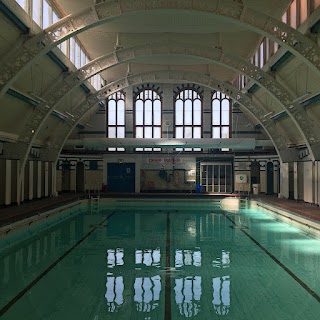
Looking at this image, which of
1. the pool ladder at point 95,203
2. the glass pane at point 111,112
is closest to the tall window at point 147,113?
the glass pane at point 111,112

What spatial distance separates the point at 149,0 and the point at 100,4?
1553mm

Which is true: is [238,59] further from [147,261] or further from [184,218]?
[147,261]

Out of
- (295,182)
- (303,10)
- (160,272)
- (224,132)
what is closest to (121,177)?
(224,132)

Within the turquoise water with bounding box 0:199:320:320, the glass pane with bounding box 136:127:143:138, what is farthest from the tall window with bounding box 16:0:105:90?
the glass pane with bounding box 136:127:143:138

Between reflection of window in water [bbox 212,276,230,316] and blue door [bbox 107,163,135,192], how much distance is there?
2357 centimetres

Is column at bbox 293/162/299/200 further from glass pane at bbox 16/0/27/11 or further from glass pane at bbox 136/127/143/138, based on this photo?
glass pane at bbox 16/0/27/11

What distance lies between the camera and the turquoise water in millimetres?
6621

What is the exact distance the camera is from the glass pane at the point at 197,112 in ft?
102

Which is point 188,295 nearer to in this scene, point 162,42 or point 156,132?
point 162,42

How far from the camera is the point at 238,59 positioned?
18.8 meters

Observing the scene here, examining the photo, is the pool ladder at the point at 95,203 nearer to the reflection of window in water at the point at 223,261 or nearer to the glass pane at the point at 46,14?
the glass pane at the point at 46,14

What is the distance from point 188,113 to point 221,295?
969 inches

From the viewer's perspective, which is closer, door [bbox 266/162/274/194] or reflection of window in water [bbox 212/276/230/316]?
reflection of window in water [bbox 212/276/230/316]

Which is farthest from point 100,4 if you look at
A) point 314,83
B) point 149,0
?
point 314,83
